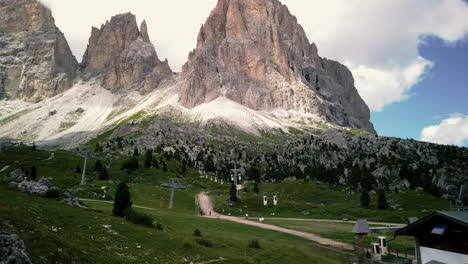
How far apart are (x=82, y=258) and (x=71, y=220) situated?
11145mm

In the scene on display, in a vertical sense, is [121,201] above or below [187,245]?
above

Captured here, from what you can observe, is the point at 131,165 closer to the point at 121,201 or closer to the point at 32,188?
the point at 121,201

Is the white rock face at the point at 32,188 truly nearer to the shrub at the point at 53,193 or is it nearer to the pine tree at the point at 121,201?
the shrub at the point at 53,193

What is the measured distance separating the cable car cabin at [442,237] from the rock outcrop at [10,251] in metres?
24.5

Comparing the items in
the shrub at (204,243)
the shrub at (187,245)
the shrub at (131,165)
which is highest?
the shrub at (131,165)

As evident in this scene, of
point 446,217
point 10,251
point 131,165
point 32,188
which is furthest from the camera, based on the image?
point 131,165

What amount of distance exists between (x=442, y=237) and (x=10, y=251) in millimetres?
26309

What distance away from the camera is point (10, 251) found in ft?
38.9

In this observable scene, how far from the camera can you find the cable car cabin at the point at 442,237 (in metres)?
22.4

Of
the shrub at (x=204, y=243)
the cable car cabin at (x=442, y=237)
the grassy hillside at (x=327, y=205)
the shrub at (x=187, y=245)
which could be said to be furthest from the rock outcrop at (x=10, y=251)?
the grassy hillside at (x=327, y=205)

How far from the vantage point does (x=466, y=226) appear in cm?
2150

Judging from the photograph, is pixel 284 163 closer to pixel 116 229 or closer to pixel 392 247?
pixel 392 247

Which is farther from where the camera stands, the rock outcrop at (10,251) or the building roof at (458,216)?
the building roof at (458,216)

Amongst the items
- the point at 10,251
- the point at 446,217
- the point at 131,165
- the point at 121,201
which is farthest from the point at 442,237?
the point at 131,165
